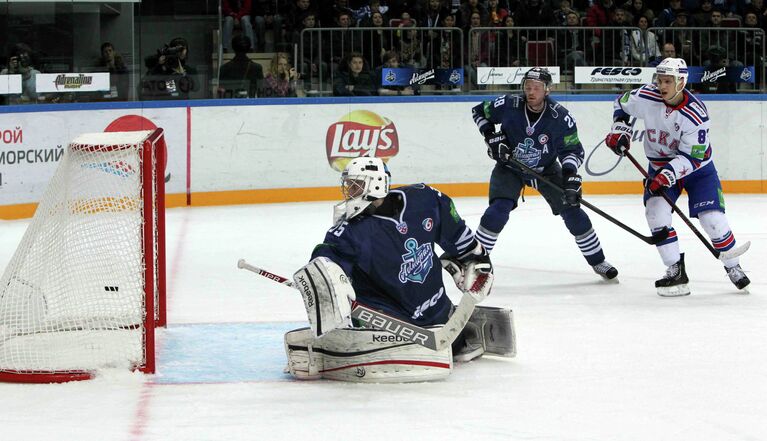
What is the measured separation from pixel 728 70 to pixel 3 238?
648 cm

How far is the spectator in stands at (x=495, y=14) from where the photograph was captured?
11.7 meters

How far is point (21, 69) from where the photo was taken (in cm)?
961

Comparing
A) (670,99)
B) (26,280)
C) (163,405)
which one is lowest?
(163,405)

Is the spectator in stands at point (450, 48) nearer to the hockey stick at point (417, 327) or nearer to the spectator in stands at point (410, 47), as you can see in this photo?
the spectator in stands at point (410, 47)

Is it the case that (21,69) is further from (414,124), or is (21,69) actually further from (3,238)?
(414,124)

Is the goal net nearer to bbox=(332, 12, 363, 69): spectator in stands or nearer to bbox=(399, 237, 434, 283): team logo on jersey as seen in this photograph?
bbox=(399, 237, 434, 283): team logo on jersey

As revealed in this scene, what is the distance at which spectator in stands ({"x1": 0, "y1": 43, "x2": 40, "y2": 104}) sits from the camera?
951 cm

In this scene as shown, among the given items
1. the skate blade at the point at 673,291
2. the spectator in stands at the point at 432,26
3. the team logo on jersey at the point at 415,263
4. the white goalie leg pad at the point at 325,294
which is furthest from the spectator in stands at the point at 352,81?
the white goalie leg pad at the point at 325,294

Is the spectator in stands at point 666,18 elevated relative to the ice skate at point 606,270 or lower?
elevated

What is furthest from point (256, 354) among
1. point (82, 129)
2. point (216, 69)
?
point (216, 69)

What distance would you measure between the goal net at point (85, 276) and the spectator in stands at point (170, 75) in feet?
17.0

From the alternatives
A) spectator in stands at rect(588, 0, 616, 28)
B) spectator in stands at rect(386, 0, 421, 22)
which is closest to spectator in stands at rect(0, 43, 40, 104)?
spectator in stands at rect(386, 0, 421, 22)

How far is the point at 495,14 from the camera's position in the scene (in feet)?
38.5

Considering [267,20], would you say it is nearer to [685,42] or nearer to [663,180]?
[685,42]
